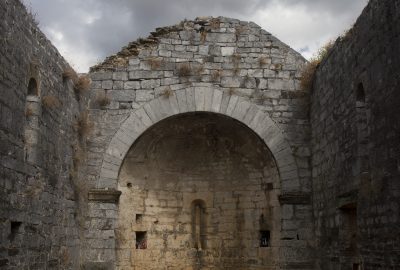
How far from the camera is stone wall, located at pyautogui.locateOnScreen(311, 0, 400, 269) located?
637 centimetres

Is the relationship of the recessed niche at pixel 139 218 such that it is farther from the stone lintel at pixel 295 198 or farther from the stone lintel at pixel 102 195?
the stone lintel at pixel 295 198

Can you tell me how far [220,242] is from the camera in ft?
39.5

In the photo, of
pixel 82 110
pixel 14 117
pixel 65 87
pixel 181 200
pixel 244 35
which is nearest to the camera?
pixel 14 117

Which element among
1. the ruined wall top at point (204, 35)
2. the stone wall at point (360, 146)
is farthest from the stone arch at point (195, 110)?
the ruined wall top at point (204, 35)

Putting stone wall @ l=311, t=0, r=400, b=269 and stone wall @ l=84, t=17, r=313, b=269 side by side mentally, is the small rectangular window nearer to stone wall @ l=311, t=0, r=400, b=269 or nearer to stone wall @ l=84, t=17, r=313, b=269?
stone wall @ l=84, t=17, r=313, b=269

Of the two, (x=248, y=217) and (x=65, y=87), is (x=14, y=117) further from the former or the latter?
(x=248, y=217)

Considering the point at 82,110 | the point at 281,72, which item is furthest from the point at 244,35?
the point at 82,110

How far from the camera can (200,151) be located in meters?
12.3

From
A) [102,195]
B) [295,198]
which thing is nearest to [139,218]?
[102,195]

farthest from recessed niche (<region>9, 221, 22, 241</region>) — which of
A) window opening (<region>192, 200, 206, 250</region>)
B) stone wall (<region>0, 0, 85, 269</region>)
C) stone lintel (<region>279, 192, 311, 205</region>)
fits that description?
window opening (<region>192, 200, 206, 250</region>)

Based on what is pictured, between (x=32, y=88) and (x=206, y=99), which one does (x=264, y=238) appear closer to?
(x=206, y=99)

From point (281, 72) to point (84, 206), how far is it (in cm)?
489

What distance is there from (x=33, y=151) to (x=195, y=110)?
13.0 feet

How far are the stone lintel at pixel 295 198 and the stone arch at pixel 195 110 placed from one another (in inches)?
4.5
